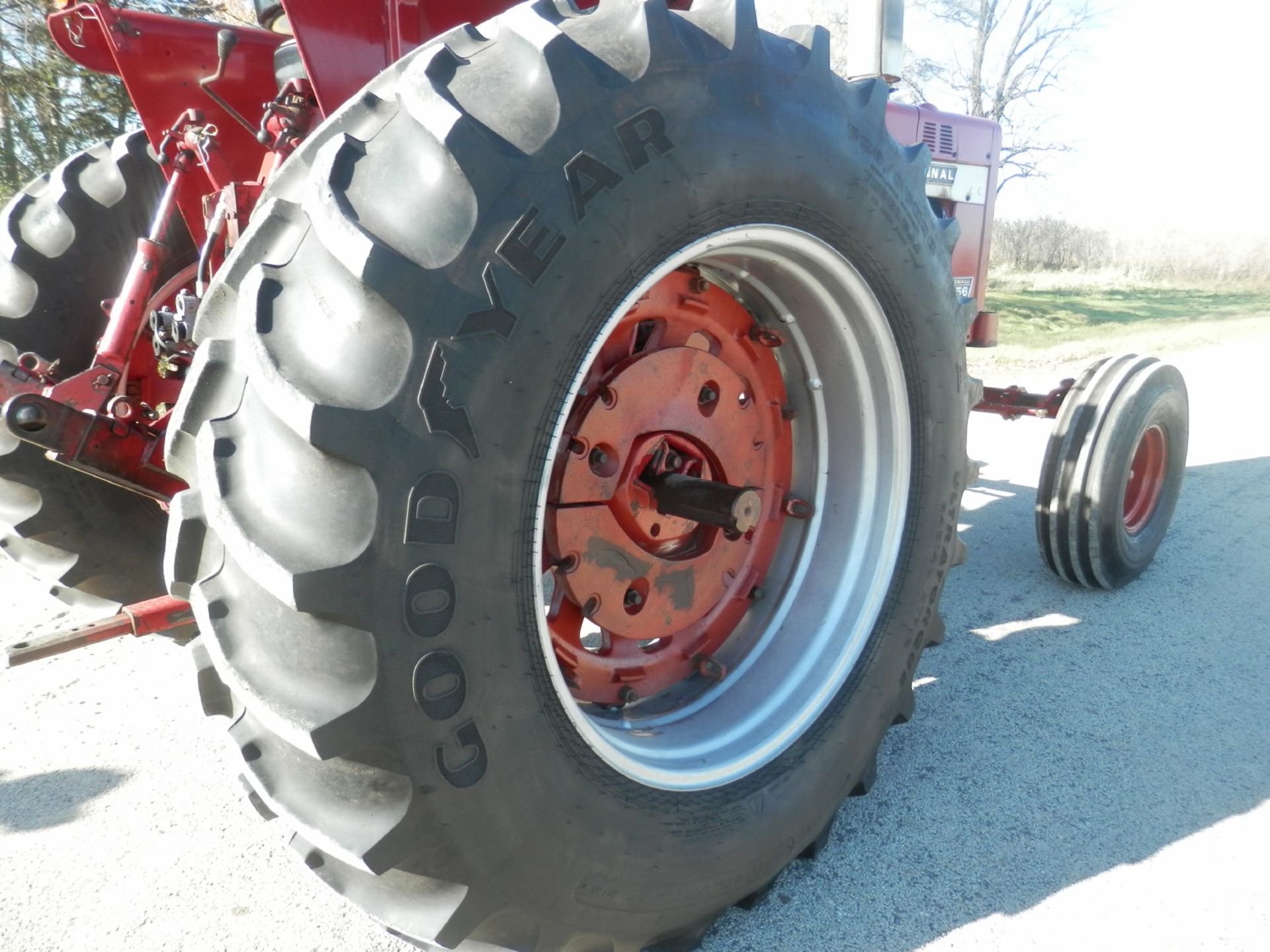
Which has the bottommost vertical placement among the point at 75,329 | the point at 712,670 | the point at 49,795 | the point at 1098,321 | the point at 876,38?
the point at 49,795

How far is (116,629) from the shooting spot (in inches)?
68.9

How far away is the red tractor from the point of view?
1147 millimetres

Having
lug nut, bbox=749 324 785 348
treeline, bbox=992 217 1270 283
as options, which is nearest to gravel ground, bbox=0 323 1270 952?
lug nut, bbox=749 324 785 348

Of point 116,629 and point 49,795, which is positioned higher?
point 116,629

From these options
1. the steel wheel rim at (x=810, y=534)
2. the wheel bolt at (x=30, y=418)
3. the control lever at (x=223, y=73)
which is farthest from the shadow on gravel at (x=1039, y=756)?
the control lever at (x=223, y=73)

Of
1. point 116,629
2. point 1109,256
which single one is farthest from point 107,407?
point 1109,256

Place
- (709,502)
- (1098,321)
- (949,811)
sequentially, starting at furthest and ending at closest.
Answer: (1098,321) < (949,811) < (709,502)

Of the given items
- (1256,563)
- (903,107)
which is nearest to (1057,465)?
(1256,563)

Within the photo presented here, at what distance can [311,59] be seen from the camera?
1.73 metres

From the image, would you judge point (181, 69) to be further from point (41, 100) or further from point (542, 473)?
point (41, 100)

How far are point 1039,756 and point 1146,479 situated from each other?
5.89 ft

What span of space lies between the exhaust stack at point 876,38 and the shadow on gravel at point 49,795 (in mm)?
2836

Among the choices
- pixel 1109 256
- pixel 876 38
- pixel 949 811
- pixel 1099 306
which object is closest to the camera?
pixel 949 811

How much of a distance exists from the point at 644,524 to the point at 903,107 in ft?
8.13
